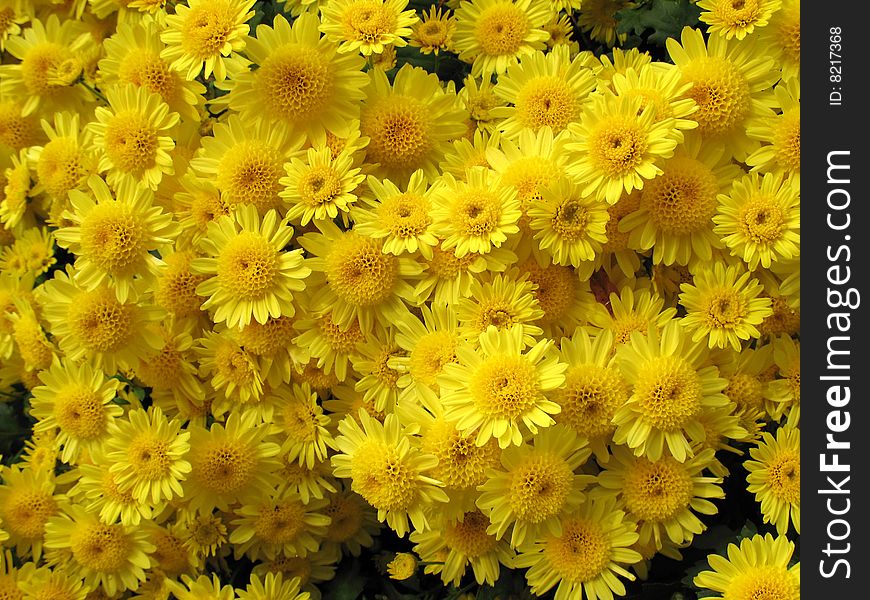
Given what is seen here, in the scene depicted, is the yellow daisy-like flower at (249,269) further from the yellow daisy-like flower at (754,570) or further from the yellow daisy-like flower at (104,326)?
the yellow daisy-like flower at (754,570)

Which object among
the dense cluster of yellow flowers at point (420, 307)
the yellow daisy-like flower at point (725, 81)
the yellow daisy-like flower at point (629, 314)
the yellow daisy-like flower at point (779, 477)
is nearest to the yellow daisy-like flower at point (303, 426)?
the dense cluster of yellow flowers at point (420, 307)

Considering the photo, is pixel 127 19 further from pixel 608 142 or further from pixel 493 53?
pixel 608 142

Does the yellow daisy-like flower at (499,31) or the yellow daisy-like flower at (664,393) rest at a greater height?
the yellow daisy-like flower at (499,31)

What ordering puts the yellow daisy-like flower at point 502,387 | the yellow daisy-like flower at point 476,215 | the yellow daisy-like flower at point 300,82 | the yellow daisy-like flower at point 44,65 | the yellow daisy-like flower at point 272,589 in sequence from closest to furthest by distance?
the yellow daisy-like flower at point 502,387
the yellow daisy-like flower at point 476,215
the yellow daisy-like flower at point 300,82
the yellow daisy-like flower at point 272,589
the yellow daisy-like flower at point 44,65

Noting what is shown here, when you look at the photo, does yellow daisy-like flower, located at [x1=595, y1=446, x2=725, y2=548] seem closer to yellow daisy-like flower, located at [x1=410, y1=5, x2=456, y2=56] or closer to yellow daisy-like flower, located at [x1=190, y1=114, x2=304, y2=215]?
yellow daisy-like flower, located at [x1=190, y1=114, x2=304, y2=215]

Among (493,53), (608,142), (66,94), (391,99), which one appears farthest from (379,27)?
(66,94)

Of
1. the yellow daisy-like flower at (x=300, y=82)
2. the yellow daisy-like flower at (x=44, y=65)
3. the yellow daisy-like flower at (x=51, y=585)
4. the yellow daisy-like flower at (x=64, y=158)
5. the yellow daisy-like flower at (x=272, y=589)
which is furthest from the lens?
the yellow daisy-like flower at (x=44, y=65)

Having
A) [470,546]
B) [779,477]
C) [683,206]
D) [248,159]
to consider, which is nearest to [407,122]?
[248,159]

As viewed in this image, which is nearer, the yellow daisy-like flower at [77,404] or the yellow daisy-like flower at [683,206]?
the yellow daisy-like flower at [683,206]

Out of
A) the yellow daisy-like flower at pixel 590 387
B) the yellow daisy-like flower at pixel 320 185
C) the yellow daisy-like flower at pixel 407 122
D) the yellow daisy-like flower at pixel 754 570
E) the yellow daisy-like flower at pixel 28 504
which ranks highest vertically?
the yellow daisy-like flower at pixel 407 122
